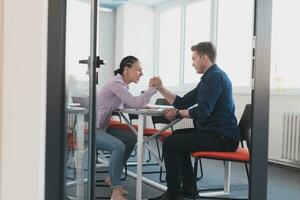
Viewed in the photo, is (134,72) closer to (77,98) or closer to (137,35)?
(77,98)

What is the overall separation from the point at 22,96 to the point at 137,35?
5.93 metres

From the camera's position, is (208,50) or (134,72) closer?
(208,50)

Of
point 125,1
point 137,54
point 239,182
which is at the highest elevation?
point 125,1

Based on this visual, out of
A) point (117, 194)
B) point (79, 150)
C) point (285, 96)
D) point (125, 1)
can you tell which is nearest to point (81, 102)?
point (79, 150)

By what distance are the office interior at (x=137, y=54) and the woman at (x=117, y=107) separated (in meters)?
0.43

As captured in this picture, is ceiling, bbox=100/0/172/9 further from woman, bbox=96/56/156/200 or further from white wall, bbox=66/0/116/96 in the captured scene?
white wall, bbox=66/0/116/96

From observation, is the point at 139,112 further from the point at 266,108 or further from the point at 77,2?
the point at 77,2

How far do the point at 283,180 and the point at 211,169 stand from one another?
0.82 m

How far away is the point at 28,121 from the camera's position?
4.38 feet

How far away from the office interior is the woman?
43 cm

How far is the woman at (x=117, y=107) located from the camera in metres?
2.77

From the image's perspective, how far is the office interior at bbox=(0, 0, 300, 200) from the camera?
1310mm

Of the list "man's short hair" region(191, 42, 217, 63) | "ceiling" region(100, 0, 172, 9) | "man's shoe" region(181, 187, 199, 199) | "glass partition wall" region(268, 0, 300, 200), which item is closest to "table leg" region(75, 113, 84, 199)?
"man's shoe" region(181, 187, 199, 199)

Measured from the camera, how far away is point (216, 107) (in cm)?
270
